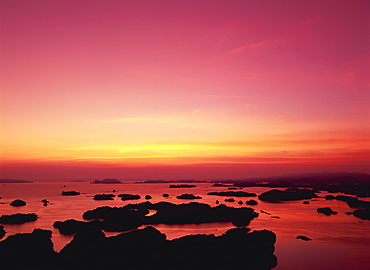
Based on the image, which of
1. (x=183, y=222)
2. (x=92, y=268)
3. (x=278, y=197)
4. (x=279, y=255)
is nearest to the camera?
(x=92, y=268)

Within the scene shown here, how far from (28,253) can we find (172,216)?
2624 cm

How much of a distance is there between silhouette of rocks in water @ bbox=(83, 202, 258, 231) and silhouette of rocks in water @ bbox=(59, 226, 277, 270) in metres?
14.8

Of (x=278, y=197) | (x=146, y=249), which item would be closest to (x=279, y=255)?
(x=146, y=249)

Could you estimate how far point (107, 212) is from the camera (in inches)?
1863

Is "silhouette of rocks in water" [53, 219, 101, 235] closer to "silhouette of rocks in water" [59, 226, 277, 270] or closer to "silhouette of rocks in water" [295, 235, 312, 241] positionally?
"silhouette of rocks in water" [59, 226, 277, 270]

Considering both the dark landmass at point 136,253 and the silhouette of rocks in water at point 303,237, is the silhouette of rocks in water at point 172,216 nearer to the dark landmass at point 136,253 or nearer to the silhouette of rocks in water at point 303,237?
the silhouette of rocks in water at point 303,237

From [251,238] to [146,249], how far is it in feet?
30.3

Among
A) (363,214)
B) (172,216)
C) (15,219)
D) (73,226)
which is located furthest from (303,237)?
(15,219)

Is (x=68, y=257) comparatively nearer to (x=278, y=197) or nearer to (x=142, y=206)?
(x=142, y=206)

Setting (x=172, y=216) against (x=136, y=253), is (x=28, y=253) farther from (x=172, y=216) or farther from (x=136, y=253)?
(x=172, y=216)

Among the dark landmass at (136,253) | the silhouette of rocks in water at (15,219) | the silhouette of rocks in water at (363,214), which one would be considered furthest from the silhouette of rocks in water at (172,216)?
the silhouette of rocks in water at (363,214)

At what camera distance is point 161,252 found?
2138 cm

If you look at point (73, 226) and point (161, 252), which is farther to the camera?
point (73, 226)

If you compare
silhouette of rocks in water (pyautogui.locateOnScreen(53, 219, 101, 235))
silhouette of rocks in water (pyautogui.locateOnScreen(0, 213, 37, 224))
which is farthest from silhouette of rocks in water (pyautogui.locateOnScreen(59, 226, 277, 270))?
silhouette of rocks in water (pyautogui.locateOnScreen(0, 213, 37, 224))
